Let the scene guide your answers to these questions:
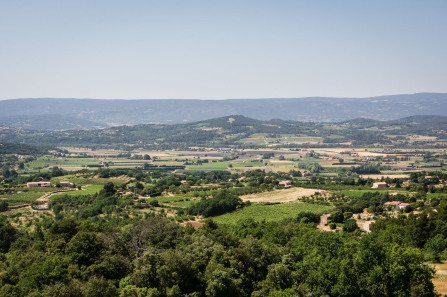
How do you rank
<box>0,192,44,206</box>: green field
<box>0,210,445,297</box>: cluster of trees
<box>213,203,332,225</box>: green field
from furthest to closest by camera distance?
1. <box>0,192,44,206</box>: green field
2. <box>213,203,332,225</box>: green field
3. <box>0,210,445,297</box>: cluster of trees

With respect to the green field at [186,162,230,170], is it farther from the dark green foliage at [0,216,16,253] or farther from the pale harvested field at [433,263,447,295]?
the pale harvested field at [433,263,447,295]

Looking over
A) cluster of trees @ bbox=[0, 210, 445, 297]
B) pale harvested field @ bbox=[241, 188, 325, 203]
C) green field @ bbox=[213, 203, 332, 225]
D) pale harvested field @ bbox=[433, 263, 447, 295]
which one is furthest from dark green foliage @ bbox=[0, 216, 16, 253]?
pale harvested field @ bbox=[241, 188, 325, 203]

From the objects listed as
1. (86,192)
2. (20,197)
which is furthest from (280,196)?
(20,197)

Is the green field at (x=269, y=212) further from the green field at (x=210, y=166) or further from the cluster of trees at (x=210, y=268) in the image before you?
the green field at (x=210, y=166)

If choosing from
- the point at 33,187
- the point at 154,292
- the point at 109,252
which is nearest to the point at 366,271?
the point at 154,292

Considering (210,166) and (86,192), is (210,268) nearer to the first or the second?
(86,192)

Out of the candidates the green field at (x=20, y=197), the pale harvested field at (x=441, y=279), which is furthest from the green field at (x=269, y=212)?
the green field at (x=20, y=197)
